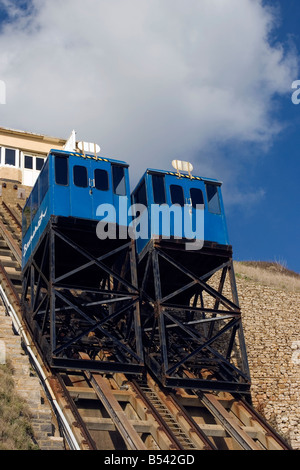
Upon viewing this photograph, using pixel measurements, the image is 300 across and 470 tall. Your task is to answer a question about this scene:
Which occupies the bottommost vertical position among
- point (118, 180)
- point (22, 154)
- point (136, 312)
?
point (136, 312)

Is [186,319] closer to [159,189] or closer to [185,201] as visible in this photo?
[185,201]

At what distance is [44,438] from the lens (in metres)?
16.5

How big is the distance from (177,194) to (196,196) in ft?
2.17

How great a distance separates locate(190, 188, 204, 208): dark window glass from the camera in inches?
926

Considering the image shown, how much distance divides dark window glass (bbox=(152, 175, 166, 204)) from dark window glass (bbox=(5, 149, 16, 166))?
19177 millimetres

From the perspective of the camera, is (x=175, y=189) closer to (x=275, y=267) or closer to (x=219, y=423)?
(x=219, y=423)

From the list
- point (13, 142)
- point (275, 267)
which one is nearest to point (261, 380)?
point (13, 142)

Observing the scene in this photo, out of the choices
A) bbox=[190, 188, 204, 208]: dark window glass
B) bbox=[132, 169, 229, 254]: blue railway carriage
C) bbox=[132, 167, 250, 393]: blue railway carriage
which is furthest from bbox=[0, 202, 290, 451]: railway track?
bbox=[190, 188, 204, 208]: dark window glass

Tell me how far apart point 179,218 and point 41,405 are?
8.10 meters

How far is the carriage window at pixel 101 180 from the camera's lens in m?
22.5

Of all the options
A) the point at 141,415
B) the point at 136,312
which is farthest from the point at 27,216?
the point at 141,415

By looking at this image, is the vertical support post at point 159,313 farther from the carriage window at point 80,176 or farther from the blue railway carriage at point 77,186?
the carriage window at point 80,176

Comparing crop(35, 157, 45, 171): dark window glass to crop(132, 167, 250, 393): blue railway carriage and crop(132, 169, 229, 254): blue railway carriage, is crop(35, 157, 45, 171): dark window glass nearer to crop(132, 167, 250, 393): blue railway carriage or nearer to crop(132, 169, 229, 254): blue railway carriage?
crop(132, 167, 250, 393): blue railway carriage

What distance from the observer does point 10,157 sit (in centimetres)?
4109
